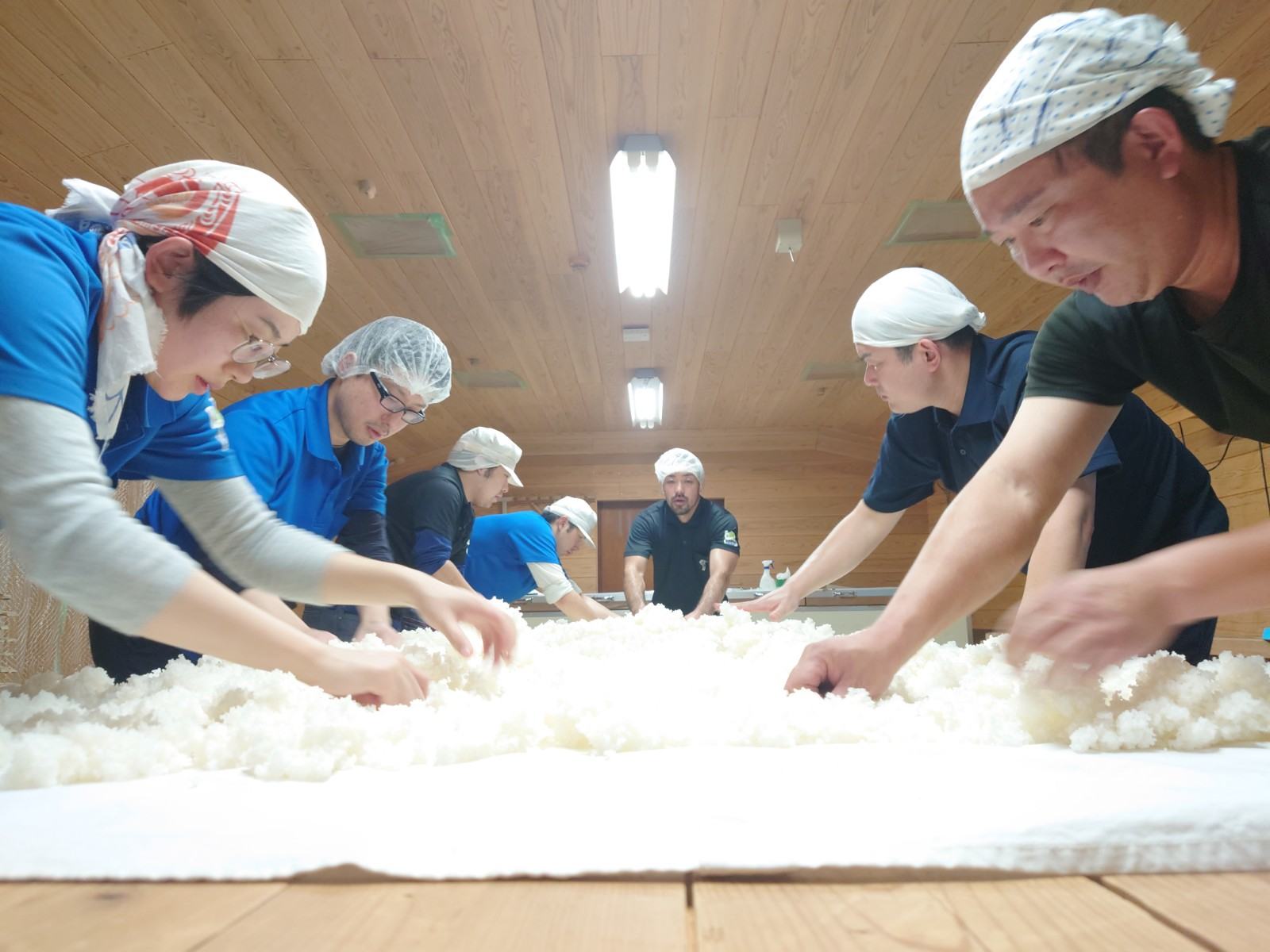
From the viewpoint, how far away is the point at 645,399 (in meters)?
6.11

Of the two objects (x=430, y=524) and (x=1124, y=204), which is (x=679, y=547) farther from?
(x=1124, y=204)

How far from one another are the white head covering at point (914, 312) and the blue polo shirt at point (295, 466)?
4.21 feet

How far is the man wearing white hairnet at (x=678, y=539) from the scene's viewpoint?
13.9 ft

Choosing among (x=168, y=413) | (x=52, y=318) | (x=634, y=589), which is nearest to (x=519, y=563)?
(x=634, y=589)

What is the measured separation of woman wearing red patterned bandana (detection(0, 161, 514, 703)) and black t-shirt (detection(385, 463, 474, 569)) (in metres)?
1.35

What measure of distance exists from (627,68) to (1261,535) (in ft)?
7.88

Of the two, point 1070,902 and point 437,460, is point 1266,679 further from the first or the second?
point 437,460

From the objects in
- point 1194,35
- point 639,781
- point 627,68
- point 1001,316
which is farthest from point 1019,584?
point 639,781

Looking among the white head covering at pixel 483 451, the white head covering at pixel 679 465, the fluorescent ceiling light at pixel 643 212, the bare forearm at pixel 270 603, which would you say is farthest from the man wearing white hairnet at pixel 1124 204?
the white head covering at pixel 679 465

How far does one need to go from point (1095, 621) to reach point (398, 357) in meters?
1.83

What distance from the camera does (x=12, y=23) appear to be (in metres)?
2.26

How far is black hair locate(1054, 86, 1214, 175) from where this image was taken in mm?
816

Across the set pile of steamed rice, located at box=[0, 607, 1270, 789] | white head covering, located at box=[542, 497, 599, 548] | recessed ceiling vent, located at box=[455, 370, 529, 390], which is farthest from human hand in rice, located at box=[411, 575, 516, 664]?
recessed ceiling vent, located at box=[455, 370, 529, 390]

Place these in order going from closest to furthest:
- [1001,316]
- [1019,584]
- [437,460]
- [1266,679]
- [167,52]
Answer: [1266,679] → [167,52] → [1001,316] → [1019,584] → [437,460]
